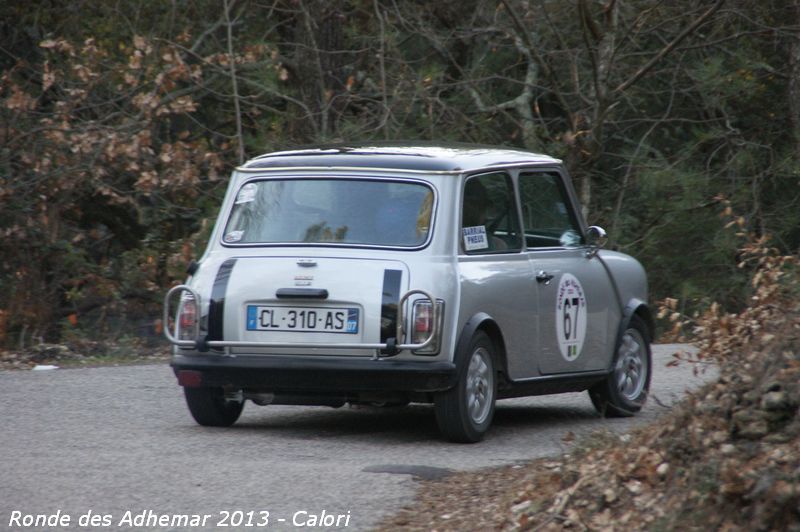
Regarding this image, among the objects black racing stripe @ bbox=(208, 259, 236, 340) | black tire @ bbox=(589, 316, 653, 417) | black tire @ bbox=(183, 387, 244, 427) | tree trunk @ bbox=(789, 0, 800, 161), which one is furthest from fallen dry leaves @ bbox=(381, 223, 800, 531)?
tree trunk @ bbox=(789, 0, 800, 161)

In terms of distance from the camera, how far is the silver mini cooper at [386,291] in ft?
26.9

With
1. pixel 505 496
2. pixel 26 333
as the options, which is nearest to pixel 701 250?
pixel 26 333

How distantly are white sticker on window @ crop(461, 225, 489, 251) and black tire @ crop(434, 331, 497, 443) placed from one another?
561 mm

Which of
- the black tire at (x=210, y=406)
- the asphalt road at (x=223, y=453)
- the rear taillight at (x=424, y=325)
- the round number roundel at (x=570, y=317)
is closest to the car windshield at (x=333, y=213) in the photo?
the rear taillight at (x=424, y=325)

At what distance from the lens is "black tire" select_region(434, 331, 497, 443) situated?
8.30m

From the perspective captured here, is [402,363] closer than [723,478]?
No

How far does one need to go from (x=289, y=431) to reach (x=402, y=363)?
1210 mm

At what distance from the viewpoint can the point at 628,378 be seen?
1032 centimetres

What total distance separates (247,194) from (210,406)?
4.42ft

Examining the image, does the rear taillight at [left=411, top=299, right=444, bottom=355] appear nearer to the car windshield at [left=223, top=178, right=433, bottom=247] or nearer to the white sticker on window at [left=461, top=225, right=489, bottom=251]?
the car windshield at [left=223, top=178, right=433, bottom=247]

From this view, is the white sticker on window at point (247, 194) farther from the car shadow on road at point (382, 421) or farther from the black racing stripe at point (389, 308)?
the car shadow on road at point (382, 421)

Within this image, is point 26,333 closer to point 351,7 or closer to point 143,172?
point 143,172

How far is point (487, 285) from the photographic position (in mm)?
8625

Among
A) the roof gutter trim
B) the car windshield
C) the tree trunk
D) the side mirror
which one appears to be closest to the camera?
the car windshield
